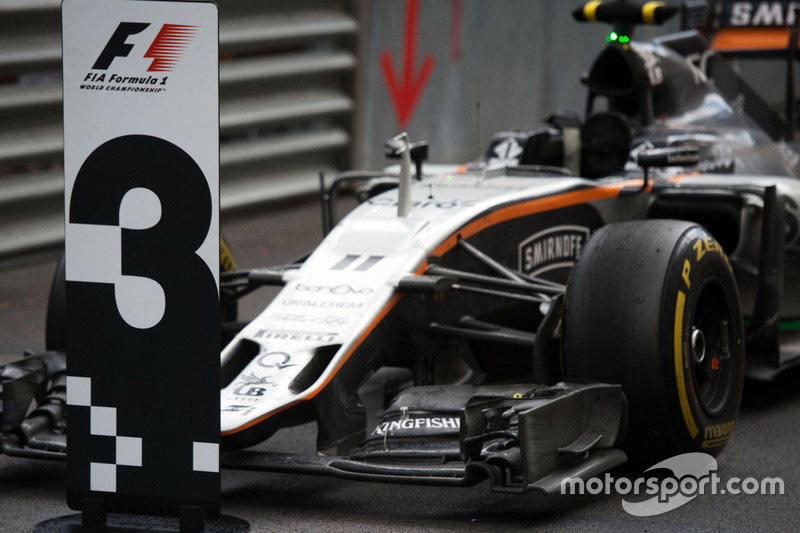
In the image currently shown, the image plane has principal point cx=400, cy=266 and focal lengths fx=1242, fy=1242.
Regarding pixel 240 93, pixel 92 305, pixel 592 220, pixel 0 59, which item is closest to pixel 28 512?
pixel 92 305

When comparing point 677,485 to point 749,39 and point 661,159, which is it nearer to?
point 661,159

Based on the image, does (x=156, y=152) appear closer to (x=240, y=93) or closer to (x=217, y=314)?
(x=217, y=314)

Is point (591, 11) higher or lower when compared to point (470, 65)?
higher

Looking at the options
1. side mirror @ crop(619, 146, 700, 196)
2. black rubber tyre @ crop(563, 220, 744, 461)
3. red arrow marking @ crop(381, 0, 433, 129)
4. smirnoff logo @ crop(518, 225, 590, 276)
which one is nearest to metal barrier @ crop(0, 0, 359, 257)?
red arrow marking @ crop(381, 0, 433, 129)

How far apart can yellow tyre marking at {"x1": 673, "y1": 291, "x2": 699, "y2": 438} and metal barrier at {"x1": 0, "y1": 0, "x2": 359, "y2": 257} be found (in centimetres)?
545

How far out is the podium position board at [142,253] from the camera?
3.39 m

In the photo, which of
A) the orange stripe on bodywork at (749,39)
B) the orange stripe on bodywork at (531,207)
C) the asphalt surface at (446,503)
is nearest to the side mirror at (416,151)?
the orange stripe on bodywork at (531,207)

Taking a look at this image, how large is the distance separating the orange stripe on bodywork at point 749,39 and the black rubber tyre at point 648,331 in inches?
148

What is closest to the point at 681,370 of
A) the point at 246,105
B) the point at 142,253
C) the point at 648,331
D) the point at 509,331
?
the point at 648,331

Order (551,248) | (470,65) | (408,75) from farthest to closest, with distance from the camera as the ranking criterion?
1. (470,65)
2. (408,75)
3. (551,248)

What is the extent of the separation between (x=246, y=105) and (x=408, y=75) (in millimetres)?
1813

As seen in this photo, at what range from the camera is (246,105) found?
1019 centimetres

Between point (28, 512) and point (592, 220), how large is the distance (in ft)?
8.69

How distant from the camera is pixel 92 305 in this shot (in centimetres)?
351
